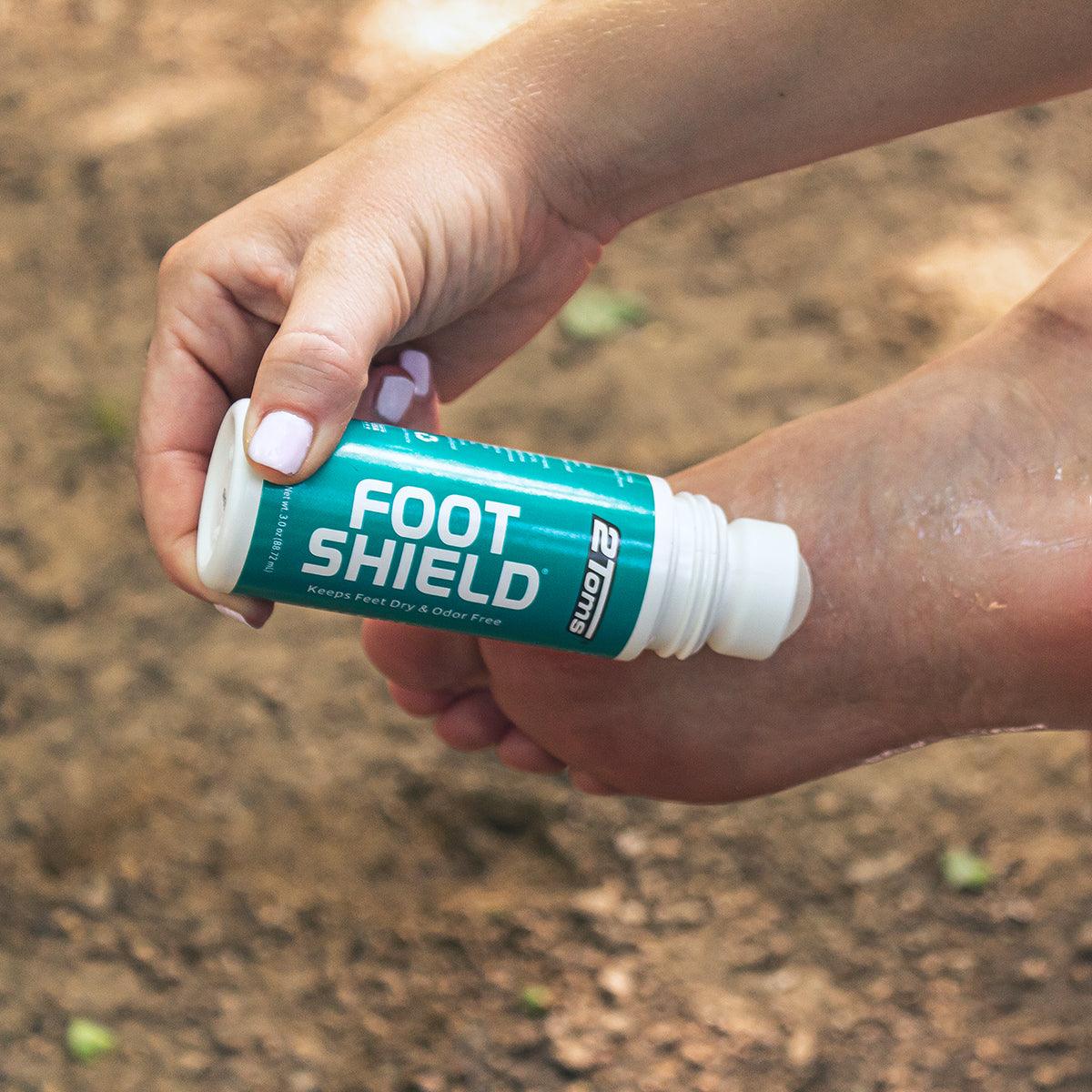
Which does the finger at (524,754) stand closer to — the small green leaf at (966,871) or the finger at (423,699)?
the finger at (423,699)

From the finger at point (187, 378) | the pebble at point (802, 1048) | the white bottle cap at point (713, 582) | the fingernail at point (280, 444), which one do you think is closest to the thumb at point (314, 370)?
the fingernail at point (280, 444)

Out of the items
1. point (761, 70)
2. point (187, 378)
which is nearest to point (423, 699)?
point (187, 378)

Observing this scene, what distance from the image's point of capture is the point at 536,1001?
135 cm

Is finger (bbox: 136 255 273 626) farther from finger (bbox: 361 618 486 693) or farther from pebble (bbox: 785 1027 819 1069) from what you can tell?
pebble (bbox: 785 1027 819 1069)

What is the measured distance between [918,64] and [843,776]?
2.45ft

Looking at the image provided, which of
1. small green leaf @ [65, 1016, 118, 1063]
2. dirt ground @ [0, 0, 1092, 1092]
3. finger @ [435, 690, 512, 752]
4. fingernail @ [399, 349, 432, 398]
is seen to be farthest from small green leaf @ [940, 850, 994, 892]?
small green leaf @ [65, 1016, 118, 1063]

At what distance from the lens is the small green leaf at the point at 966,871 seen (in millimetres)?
1419

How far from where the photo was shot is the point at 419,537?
0.93 m

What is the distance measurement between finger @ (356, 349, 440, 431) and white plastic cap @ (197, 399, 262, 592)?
0.24m

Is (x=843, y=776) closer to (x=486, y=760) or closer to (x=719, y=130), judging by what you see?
(x=486, y=760)

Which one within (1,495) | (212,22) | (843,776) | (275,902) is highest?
(212,22)

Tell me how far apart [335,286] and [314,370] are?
110 mm

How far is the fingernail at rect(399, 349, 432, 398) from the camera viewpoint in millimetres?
1233

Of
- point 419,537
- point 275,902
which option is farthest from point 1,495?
point 419,537
